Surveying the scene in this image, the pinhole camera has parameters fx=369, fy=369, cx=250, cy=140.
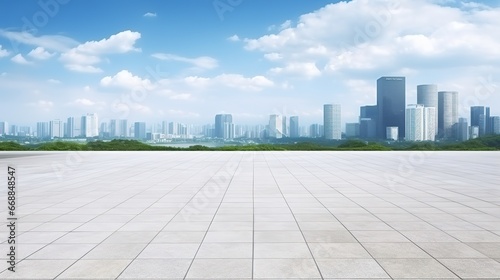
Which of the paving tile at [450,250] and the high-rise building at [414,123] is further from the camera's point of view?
the high-rise building at [414,123]

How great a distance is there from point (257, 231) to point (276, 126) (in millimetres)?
29264

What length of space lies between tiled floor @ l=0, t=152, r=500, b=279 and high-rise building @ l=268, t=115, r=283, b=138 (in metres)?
23.5

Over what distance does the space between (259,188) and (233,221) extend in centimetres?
359

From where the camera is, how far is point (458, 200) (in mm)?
8141

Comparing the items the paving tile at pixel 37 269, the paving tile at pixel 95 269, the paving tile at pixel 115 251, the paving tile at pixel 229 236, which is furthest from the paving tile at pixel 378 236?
the paving tile at pixel 37 269

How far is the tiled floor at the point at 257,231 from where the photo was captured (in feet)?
13.4

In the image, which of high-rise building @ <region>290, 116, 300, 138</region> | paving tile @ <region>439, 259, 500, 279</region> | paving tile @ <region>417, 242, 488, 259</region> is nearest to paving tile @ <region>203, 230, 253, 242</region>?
paving tile @ <region>417, 242, 488, 259</region>

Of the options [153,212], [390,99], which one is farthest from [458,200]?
[390,99]

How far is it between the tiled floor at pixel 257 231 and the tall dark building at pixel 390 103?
61.9 m

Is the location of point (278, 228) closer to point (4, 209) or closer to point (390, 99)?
point (4, 209)

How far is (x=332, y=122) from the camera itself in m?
57.2

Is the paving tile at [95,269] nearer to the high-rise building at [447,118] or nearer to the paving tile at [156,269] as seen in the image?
the paving tile at [156,269]

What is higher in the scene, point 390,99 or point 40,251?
point 390,99

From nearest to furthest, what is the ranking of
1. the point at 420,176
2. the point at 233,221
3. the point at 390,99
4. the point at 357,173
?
the point at 233,221 → the point at 420,176 → the point at 357,173 → the point at 390,99
